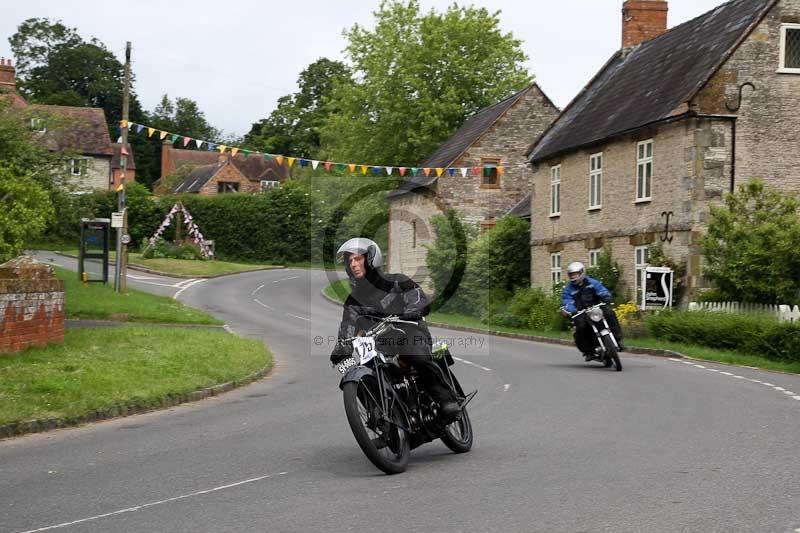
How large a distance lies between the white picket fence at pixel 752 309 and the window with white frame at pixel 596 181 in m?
7.49

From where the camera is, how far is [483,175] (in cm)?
5425

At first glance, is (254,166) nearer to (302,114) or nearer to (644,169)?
(302,114)

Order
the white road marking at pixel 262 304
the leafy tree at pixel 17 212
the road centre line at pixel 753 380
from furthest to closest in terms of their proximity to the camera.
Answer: the white road marking at pixel 262 304
the leafy tree at pixel 17 212
the road centre line at pixel 753 380

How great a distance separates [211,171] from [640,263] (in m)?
75.2

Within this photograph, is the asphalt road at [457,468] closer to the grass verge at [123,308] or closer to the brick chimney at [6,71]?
the grass verge at [123,308]

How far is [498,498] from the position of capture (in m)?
7.43

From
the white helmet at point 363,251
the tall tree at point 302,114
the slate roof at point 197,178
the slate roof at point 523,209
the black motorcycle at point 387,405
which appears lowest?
the black motorcycle at point 387,405

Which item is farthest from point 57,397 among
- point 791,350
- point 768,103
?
point 768,103

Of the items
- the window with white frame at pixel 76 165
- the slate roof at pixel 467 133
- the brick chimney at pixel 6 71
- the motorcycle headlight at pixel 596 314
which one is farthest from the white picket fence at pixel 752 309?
the brick chimney at pixel 6 71

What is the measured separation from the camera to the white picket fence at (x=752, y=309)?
22448mm

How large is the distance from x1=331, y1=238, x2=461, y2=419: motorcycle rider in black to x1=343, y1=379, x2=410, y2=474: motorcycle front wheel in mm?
510

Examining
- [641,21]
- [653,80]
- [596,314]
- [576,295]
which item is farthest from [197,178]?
[596,314]

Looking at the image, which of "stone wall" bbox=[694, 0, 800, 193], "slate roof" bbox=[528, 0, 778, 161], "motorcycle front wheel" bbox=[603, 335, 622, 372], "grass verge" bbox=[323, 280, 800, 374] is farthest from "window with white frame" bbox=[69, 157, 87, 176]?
"motorcycle front wheel" bbox=[603, 335, 622, 372]

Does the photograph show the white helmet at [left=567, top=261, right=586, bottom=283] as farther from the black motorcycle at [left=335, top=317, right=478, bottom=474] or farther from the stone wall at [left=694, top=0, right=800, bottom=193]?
the stone wall at [left=694, top=0, right=800, bottom=193]
